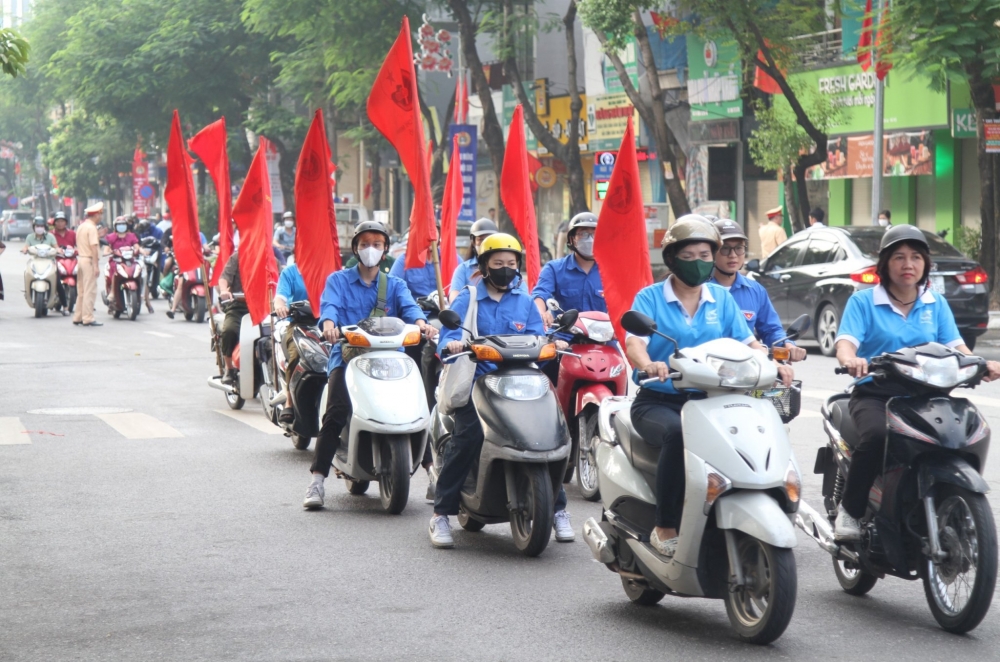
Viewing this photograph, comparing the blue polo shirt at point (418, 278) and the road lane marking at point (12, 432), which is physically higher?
the blue polo shirt at point (418, 278)

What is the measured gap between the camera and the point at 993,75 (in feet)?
62.9

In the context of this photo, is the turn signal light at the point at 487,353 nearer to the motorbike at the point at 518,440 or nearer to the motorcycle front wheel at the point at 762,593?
the motorbike at the point at 518,440

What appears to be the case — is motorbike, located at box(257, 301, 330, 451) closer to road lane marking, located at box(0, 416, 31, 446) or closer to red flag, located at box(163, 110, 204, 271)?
road lane marking, located at box(0, 416, 31, 446)

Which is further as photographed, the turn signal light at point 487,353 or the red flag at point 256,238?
the red flag at point 256,238

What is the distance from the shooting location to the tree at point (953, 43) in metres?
18.7

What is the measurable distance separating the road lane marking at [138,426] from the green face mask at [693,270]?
21.7 feet

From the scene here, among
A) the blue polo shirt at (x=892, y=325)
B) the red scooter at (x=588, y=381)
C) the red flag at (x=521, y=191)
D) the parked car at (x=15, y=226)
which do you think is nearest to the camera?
the blue polo shirt at (x=892, y=325)

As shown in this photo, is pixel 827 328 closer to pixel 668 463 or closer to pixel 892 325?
pixel 892 325

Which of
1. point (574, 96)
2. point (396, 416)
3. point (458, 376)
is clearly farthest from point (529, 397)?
point (574, 96)

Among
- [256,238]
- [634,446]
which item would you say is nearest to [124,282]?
[256,238]

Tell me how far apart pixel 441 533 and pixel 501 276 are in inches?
52.8

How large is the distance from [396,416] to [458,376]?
79 centimetres

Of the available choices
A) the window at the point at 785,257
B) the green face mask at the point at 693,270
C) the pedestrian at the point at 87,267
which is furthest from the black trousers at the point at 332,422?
the pedestrian at the point at 87,267

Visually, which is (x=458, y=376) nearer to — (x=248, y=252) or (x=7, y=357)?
(x=248, y=252)
